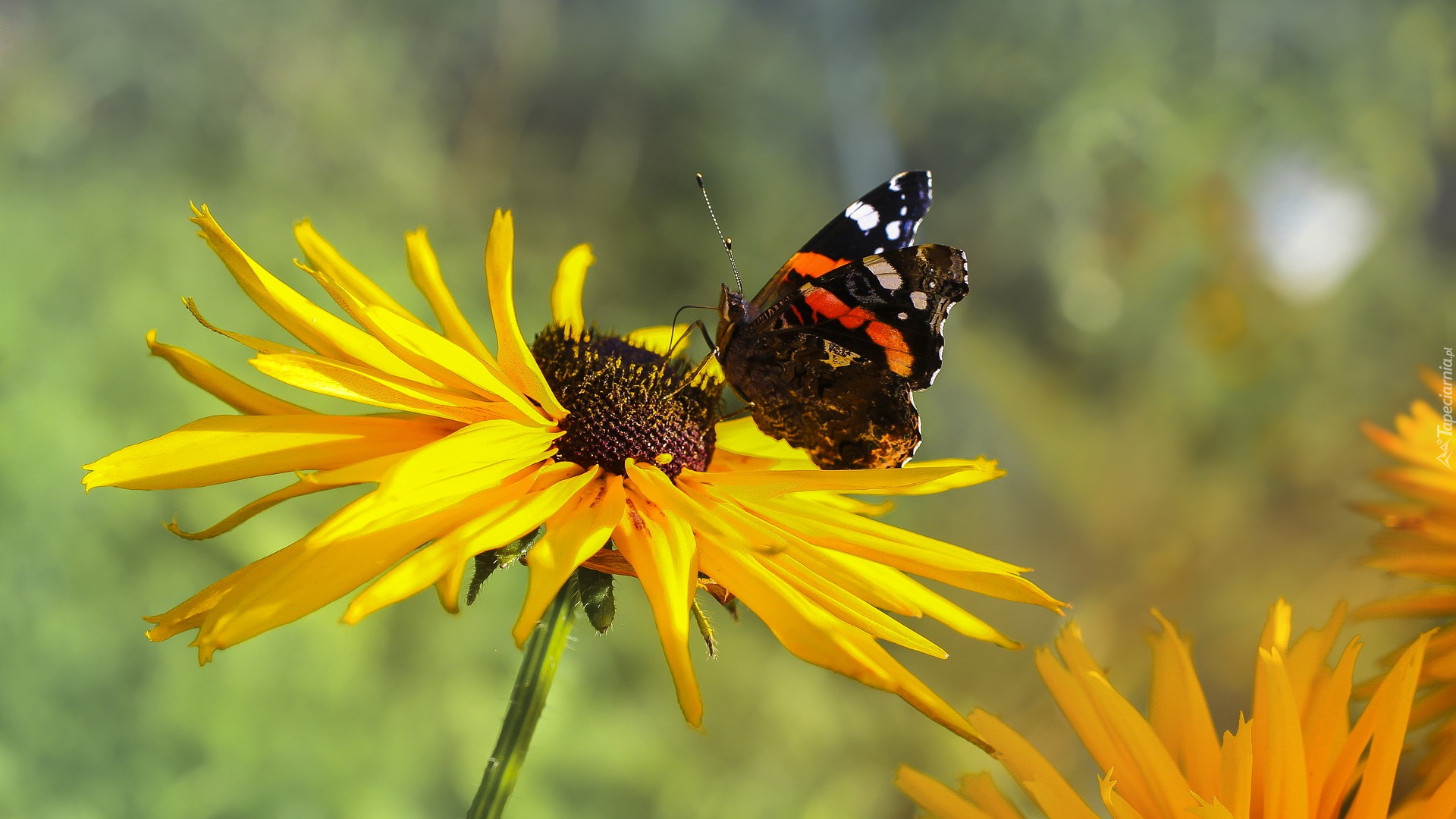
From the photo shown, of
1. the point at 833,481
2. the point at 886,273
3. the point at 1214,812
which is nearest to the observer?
the point at 1214,812

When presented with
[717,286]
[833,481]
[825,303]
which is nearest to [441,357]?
[833,481]

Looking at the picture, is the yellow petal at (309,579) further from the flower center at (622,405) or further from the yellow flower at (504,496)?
the flower center at (622,405)

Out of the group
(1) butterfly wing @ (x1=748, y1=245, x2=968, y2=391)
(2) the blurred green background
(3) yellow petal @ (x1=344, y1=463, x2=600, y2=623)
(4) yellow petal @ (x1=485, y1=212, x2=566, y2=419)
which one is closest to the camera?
(3) yellow petal @ (x1=344, y1=463, x2=600, y2=623)

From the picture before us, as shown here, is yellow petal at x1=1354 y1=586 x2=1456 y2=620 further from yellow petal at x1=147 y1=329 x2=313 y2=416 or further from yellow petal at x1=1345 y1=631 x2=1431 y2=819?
yellow petal at x1=147 y1=329 x2=313 y2=416

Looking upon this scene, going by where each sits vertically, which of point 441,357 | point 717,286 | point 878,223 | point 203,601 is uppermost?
point 717,286

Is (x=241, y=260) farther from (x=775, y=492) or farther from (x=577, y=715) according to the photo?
(x=577, y=715)

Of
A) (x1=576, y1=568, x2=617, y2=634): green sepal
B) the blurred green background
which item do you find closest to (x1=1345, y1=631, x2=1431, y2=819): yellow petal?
(x1=576, y1=568, x2=617, y2=634): green sepal

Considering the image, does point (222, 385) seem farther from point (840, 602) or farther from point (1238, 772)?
point (1238, 772)
